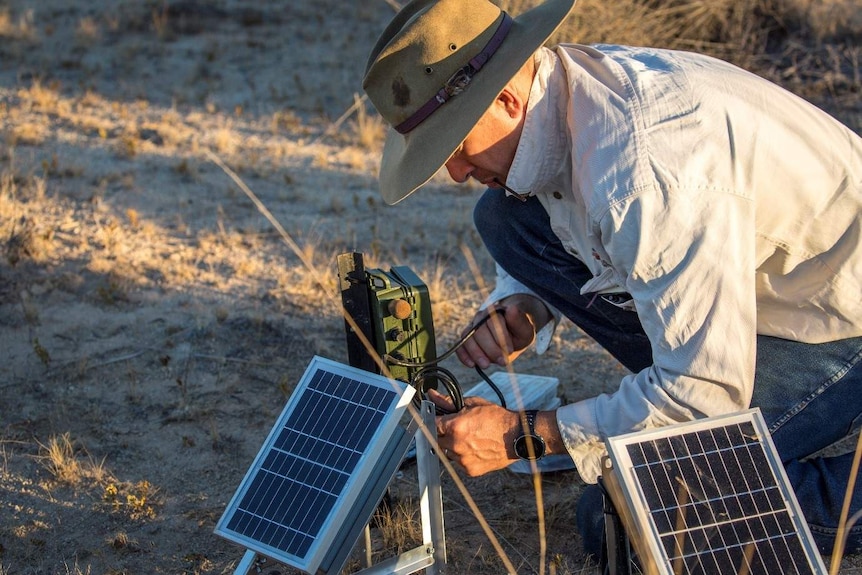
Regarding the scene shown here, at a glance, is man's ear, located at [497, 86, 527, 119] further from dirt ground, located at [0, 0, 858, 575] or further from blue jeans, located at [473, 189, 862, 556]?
dirt ground, located at [0, 0, 858, 575]

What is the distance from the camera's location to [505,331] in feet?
10.8

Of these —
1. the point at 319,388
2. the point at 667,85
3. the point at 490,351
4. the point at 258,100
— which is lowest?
the point at 258,100

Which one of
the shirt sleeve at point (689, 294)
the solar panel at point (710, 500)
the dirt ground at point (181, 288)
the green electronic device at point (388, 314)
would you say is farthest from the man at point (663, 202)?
the dirt ground at point (181, 288)

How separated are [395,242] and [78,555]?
2745 millimetres

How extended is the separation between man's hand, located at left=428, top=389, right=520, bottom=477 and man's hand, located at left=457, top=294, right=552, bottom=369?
583mm

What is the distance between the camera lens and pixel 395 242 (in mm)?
5559

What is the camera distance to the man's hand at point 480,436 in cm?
262

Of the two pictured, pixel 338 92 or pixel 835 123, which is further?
pixel 338 92

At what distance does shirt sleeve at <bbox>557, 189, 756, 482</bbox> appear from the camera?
2332 millimetres

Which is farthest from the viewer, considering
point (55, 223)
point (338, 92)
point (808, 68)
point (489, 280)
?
point (338, 92)

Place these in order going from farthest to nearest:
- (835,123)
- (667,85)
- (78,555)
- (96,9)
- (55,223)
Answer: (96,9), (55,223), (78,555), (835,123), (667,85)

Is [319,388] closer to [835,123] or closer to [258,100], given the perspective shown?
[835,123]

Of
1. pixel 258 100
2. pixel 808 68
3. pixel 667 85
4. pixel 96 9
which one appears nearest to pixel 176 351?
pixel 667 85

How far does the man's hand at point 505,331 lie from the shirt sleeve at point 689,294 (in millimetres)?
838
